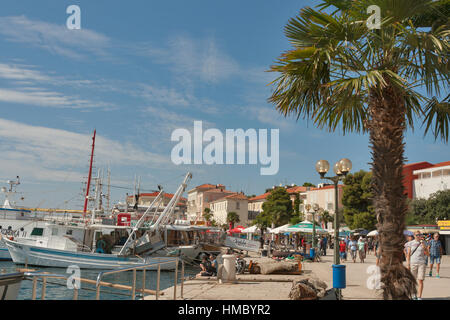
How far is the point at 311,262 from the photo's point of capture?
2503 centimetres

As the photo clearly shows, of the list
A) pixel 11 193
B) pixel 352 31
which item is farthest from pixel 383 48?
pixel 11 193

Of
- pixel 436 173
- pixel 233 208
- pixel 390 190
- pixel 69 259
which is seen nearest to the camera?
pixel 390 190

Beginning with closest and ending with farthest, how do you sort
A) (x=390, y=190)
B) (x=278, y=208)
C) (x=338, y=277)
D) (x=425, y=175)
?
(x=390, y=190) → (x=338, y=277) → (x=425, y=175) → (x=278, y=208)

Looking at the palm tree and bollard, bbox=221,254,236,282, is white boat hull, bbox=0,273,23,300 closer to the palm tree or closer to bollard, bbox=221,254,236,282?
the palm tree

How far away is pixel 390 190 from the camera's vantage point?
23.0ft

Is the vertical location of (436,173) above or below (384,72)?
above

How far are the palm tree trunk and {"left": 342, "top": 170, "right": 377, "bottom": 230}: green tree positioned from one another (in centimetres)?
4797

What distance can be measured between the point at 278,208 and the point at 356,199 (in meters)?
19.9

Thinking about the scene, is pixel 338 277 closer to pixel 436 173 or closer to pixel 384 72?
pixel 384 72

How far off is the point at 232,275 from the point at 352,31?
9188 mm

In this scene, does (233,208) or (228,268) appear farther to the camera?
(233,208)

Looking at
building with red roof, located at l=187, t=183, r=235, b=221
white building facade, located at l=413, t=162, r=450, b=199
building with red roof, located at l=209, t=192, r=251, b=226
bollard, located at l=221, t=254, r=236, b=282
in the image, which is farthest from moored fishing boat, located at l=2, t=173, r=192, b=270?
building with red roof, located at l=187, t=183, r=235, b=221

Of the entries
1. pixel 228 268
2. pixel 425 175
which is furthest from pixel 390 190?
pixel 425 175

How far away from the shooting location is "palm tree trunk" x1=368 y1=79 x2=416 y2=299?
22.6ft
